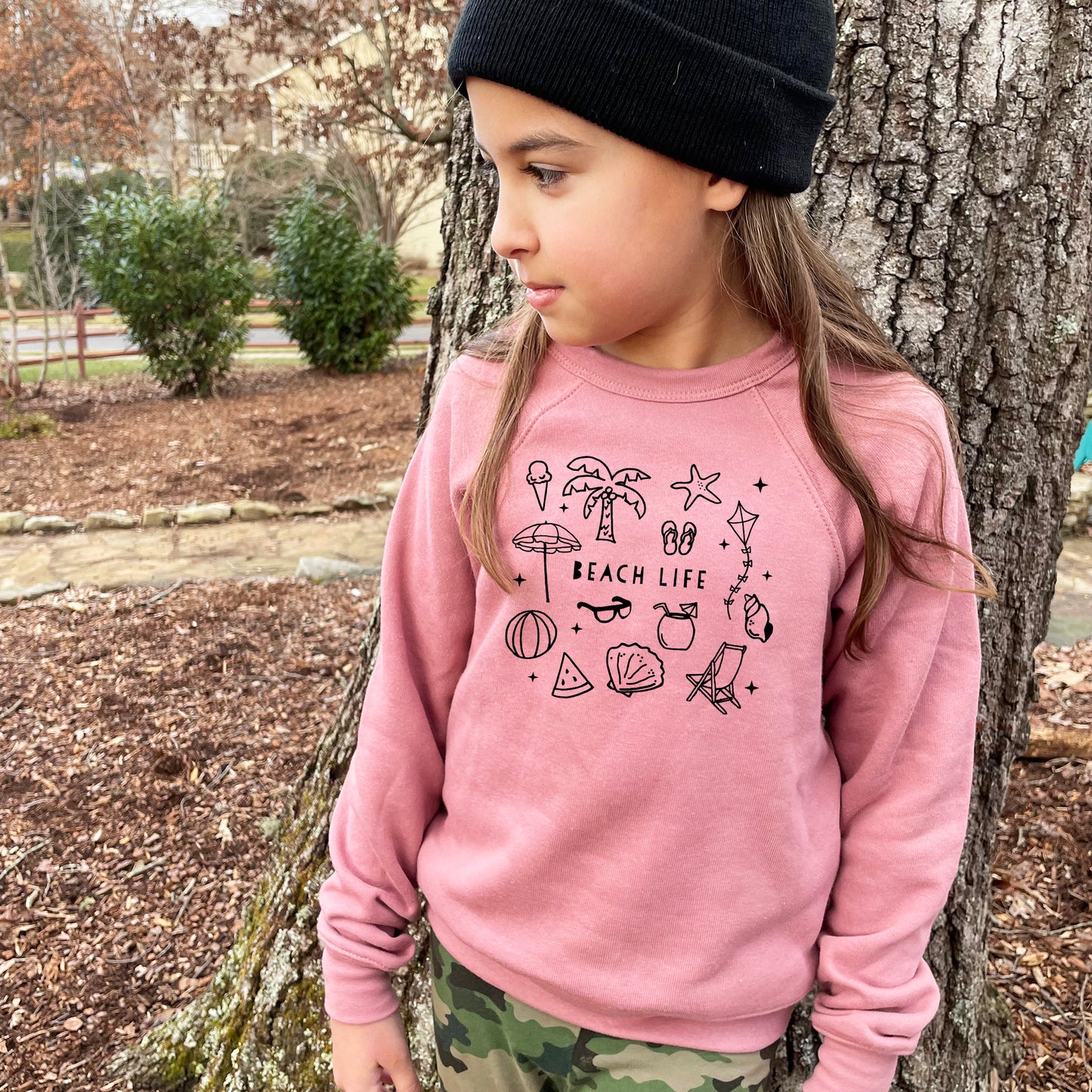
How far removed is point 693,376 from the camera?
1.27 meters

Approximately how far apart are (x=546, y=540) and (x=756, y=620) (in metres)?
0.26

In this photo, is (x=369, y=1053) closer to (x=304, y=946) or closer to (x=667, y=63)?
(x=304, y=946)

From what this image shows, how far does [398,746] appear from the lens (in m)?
1.41

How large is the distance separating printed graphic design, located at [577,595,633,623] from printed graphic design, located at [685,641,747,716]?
0.34 feet

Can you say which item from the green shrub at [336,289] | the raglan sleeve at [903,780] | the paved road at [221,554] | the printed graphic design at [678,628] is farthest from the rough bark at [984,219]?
the green shrub at [336,289]

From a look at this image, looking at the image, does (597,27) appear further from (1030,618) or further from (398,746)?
(1030,618)

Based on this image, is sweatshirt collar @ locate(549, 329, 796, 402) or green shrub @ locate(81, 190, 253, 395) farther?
green shrub @ locate(81, 190, 253, 395)

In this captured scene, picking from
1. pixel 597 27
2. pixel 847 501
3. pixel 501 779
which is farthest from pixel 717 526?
pixel 597 27

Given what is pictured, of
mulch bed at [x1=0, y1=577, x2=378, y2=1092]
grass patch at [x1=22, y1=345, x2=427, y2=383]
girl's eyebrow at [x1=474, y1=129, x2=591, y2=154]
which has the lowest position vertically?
grass patch at [x1=22, y1=345, x2=427, y2=383]

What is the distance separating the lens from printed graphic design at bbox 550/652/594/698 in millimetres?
1256

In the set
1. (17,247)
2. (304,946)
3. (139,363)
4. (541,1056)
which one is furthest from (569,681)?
(17,247)

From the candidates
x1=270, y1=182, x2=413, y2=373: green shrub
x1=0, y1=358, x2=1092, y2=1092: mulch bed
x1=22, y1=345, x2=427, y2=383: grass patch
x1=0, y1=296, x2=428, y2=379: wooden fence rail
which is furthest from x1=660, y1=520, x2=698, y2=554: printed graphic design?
x1=22, y1=345, x2=427, y2=383: grass patch

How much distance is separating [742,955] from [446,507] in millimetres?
663

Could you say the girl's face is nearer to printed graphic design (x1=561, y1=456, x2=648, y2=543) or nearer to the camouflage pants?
printed graphic design (x1=561, y1=456, x2=648, y2=543)
